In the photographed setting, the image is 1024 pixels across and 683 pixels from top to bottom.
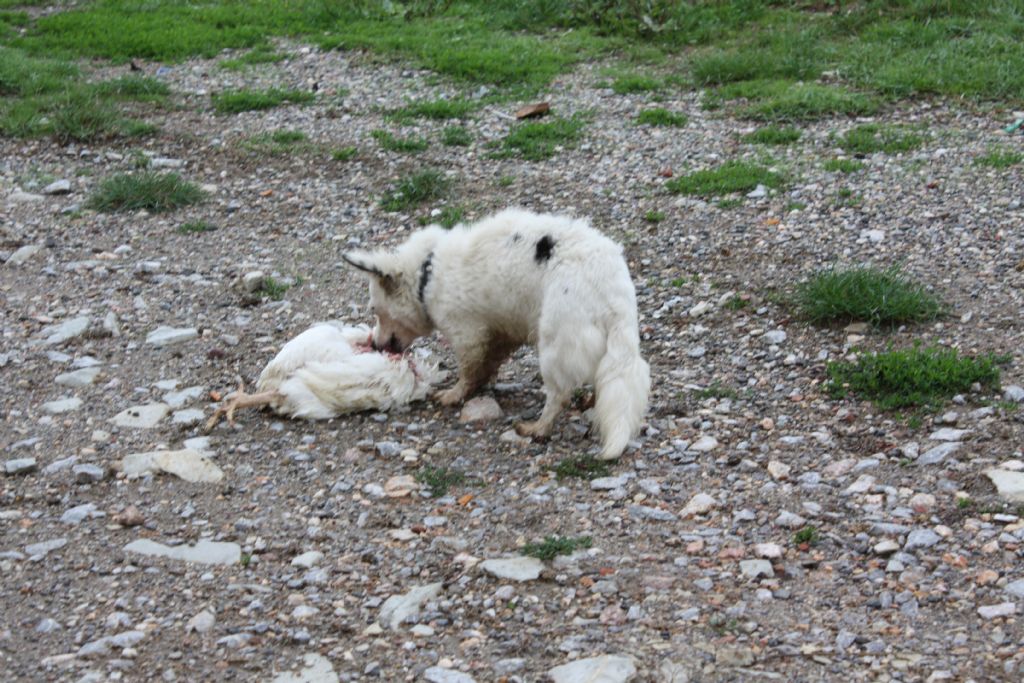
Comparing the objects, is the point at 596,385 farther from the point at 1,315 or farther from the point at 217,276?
the point at 1,315

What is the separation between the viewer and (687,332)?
730 centimetres

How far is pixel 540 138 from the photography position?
10781mm

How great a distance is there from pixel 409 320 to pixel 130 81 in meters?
7.15

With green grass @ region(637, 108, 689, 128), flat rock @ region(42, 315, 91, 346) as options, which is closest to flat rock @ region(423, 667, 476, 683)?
flat rock @ region(42, 315, 91, 346)

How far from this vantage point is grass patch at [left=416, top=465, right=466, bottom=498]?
557 centimetres

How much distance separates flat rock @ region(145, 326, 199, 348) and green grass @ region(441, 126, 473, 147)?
3.99 metres

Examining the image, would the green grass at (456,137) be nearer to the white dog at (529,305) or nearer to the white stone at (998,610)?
the white dog at (529,305)

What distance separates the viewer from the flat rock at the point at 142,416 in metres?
6.25

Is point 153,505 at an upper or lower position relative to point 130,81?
lower

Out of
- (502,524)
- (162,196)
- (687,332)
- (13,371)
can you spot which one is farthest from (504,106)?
(502,524)

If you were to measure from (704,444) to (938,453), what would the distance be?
1092 millimetres

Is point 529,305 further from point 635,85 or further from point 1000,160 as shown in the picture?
point 635,85

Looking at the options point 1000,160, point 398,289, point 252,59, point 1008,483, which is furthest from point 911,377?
point 252,59

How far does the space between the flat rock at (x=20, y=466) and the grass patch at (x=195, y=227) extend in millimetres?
3746
